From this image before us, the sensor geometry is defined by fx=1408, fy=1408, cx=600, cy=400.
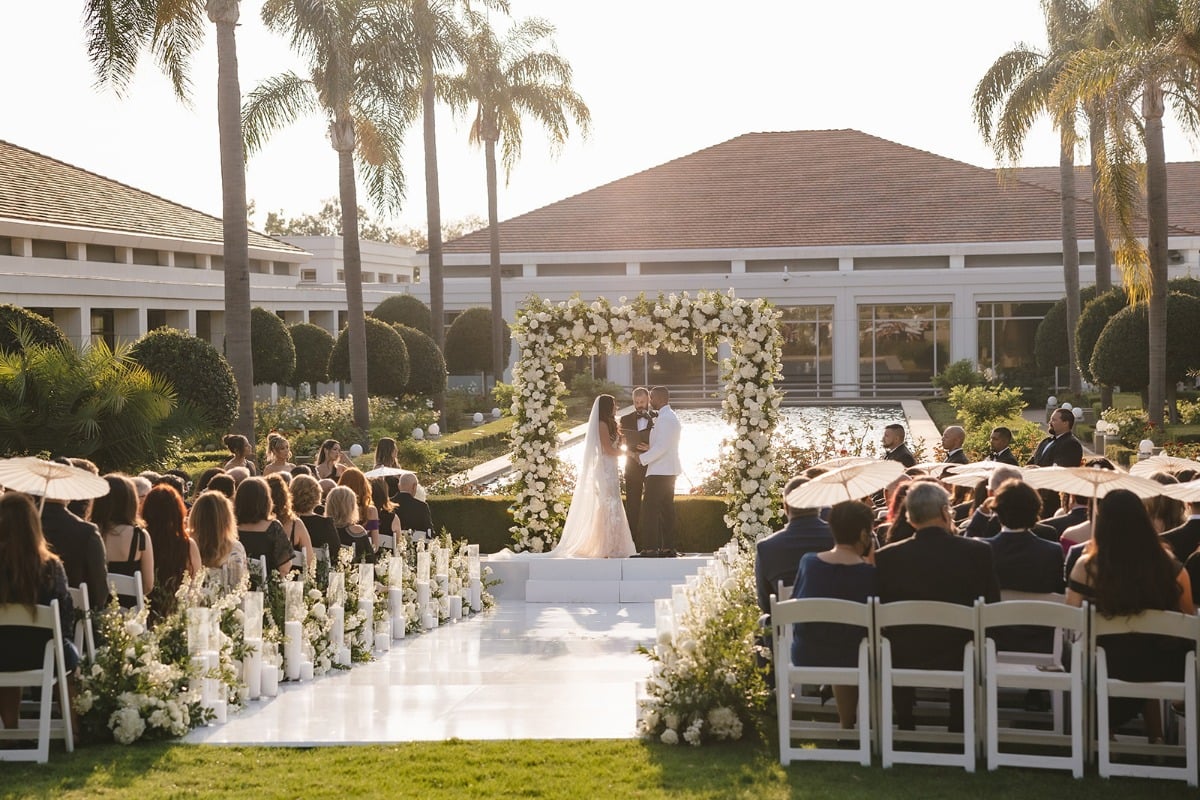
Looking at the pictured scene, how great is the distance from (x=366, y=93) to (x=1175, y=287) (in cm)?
1968

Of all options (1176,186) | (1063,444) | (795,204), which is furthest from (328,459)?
(1176,186)

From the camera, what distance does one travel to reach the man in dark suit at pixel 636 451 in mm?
15117

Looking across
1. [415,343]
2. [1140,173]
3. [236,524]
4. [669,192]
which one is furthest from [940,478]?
[669,192]

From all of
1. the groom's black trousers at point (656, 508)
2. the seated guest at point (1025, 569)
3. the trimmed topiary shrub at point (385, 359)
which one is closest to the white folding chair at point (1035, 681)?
the seated guest at point (1025, 569)

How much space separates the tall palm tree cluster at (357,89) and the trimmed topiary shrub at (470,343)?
42.2 inches

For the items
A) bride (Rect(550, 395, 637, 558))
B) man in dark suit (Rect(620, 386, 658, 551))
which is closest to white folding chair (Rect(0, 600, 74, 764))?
bride (Rect(550, 395, 637, 558))

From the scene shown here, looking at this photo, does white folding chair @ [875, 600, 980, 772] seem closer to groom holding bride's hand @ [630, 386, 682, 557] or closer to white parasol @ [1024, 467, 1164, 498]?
white parasol @ [1024, 467, 1164, 498]

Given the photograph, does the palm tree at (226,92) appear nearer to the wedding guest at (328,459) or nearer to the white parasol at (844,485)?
the wedding guest at (328,459)

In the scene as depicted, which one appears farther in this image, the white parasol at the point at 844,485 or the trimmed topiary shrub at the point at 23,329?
the trimmed topiary shrub at the point at 23,329

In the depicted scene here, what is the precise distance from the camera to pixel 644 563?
1493 cm

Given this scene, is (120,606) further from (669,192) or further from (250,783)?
(669,192)

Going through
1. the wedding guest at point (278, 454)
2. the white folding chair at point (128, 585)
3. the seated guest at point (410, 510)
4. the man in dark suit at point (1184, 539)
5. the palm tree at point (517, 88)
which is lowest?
the seated guest at point (410, 510)

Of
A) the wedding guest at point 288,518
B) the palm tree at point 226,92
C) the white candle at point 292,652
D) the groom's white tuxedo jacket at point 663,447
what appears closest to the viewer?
the white candle at point 292,652

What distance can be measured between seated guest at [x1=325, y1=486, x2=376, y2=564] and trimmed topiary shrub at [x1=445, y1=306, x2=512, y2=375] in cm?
3090
